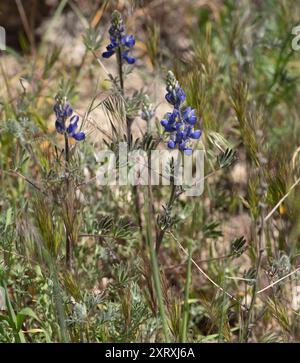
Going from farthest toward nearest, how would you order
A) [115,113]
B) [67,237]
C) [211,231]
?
1. [211,231]
2. [67,237]
3. [115,113]

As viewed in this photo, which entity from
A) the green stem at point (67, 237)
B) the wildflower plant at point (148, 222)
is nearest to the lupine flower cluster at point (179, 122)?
the wildflower plant at point (148, 222)

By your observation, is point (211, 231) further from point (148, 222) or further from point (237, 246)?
point (148, 222)

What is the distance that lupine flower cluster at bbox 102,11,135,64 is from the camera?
2494 mm

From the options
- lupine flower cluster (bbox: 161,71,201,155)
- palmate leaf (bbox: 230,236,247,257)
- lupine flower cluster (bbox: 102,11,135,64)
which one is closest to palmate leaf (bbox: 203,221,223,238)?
palmate leaf (bbox: 230,236,247,257)

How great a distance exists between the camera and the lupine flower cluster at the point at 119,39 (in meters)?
2.49

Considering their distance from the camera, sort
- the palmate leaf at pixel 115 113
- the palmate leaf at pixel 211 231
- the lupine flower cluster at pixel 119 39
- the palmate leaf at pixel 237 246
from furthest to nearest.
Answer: the palmate leaf at pixel 211 231 < the lupine flower cluster at pixel 119 39 < the palmate leaf at pixel 237 246 < the palmate leaf at pixel 115 113

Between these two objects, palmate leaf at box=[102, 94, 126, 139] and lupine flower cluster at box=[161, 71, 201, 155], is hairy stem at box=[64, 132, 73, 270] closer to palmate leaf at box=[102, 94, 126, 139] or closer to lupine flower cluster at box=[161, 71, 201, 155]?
palmate leaf at box=[102, 94, 126, 139]

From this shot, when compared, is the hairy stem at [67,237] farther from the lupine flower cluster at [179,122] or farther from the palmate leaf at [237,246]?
the palmate leaf at [237,246]

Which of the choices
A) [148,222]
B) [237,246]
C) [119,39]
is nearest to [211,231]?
[237,246]

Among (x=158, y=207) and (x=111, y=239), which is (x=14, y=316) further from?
(x=158, y=207)

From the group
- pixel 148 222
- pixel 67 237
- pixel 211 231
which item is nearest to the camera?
pixel 148 222

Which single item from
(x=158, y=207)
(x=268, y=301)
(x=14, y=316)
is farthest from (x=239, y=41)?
(x=14, y=316)

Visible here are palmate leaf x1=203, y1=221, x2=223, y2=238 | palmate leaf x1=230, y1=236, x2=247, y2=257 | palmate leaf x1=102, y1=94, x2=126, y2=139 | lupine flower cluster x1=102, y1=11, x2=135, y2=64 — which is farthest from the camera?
palmate leaf x1=203, y1=221, x2=223, y2=238

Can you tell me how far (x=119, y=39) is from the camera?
2.54 m
